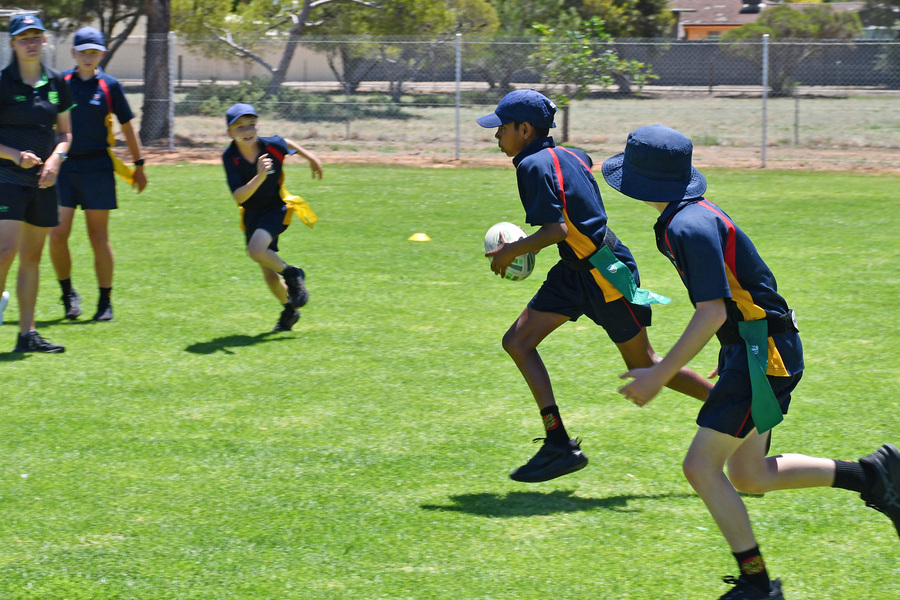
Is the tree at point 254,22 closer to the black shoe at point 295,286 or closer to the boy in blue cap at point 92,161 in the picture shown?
the boy in blue cap at point 92,161

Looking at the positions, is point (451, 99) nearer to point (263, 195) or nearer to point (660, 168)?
point (263, 195)

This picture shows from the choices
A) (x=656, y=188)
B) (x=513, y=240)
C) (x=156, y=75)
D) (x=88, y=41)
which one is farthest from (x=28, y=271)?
(x=156, y=75)

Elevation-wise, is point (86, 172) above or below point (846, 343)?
above

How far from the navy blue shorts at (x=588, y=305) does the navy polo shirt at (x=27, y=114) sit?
151 inches

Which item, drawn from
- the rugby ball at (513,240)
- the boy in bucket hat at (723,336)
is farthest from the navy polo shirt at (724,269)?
the rugby ball at (513,240)

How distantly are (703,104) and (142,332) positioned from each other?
27.9 metres

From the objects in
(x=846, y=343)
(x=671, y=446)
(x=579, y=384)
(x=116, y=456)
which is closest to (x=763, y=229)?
(x=846, y=343)

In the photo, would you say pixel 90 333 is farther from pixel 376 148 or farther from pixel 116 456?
pixel 376 148

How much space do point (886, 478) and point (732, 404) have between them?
805 millimetres

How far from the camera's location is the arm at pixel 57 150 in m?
6.83

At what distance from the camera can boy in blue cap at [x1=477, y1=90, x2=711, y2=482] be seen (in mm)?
4691

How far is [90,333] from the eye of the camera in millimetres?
7754

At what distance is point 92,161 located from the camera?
26.3 ft

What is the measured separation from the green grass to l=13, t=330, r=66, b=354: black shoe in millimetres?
136
